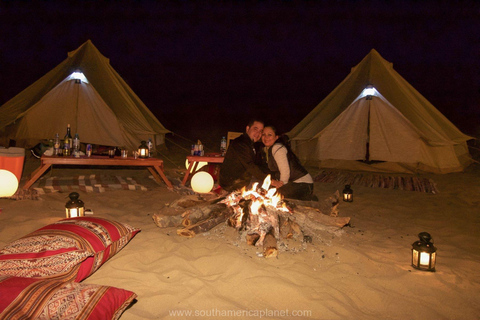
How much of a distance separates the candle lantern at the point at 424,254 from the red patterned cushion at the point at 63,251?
2.19m

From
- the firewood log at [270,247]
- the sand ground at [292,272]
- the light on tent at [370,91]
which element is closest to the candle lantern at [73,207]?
the sand ground at [292,272]

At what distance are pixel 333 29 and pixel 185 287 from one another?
38644mm

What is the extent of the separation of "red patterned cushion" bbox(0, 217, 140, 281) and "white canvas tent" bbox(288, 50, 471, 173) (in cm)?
563

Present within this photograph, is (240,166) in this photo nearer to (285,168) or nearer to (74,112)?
(285,168)

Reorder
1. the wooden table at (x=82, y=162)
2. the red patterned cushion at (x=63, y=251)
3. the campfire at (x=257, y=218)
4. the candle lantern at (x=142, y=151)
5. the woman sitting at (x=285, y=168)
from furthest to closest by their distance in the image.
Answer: the candle lantern at (x=142, y=151) → the wooden table at (x=82, y=162) → the woman sitting at (x=285, y=168) → the campfire at (x=257, y=218) → the red patterned cushion at (x=63, y=251)

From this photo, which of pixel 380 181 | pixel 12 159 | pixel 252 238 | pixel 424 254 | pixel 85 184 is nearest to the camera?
pixel 424 254

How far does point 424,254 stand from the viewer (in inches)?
99.7

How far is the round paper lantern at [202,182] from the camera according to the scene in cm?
457

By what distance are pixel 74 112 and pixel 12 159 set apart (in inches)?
107

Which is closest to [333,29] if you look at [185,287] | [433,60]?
[433,60]

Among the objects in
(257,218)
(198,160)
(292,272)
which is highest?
(198,160)

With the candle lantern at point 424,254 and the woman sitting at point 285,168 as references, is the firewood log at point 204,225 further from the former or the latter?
the candle lantern at point 424,254

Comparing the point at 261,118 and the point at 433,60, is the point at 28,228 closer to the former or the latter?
the point at 261,118

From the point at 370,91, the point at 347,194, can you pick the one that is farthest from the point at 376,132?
the point at 347,194
